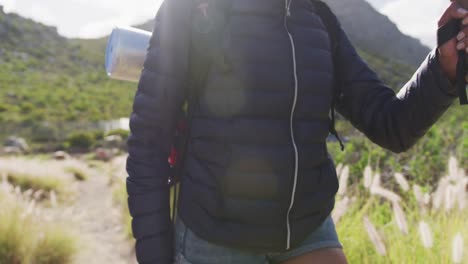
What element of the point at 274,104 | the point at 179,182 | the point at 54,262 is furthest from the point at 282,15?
the point at 54,262

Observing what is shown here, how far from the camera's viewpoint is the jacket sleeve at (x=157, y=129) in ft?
4.20

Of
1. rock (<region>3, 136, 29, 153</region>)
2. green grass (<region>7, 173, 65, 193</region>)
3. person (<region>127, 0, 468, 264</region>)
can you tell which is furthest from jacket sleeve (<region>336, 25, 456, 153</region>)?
rock (<region>3, 136, 29, 153</region>)

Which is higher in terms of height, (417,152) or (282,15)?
(282,15)

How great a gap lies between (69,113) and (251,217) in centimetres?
3285

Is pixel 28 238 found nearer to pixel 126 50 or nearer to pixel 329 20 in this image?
pixel 126 50

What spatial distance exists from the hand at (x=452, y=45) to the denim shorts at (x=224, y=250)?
568mm

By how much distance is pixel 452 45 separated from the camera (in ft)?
4.23

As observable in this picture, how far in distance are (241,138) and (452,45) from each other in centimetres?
62

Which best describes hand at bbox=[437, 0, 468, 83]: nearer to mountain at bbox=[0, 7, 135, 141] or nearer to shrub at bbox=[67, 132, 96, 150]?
shrub at bbox=[67, 132, 96, 150]

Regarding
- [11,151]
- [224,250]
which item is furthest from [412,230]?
[11,151]

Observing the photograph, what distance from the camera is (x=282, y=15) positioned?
135cm

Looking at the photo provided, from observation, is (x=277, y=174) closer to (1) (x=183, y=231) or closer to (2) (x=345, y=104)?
(1) (x=183, y=231)

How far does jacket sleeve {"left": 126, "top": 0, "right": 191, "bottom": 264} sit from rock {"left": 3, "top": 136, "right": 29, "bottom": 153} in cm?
1955

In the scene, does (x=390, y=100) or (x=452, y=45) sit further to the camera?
(x=390, y=100)
